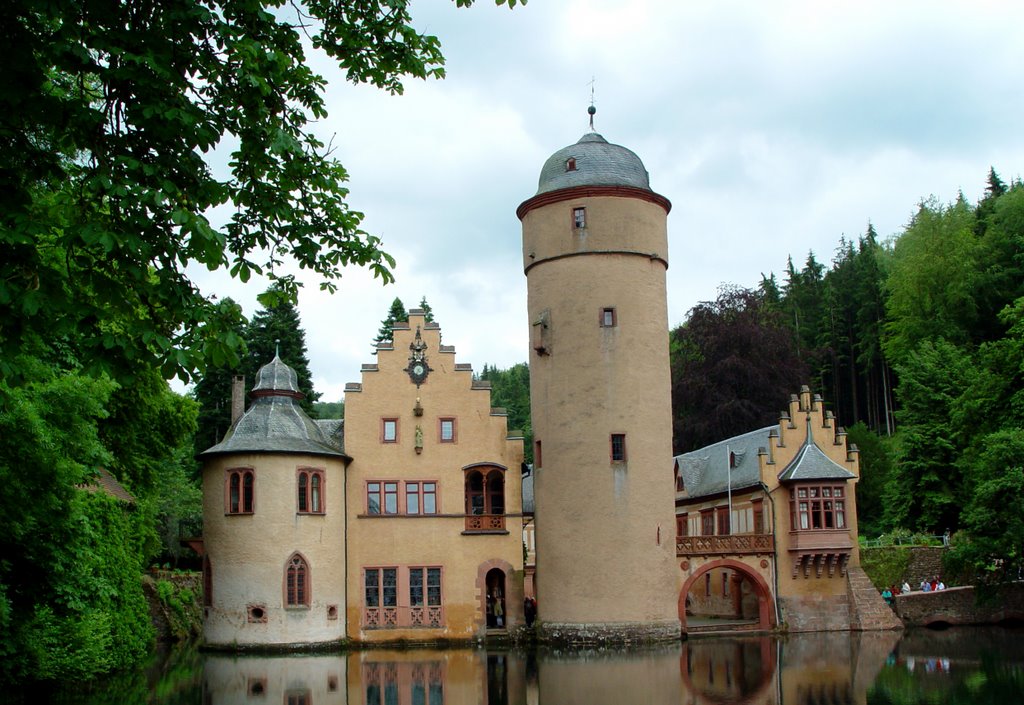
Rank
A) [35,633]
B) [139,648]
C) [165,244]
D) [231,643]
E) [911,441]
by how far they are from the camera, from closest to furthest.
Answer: [165,244], [35,633], [139,648], [231,643], [911,441]

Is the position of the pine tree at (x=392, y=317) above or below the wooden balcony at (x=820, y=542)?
above

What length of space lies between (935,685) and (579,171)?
55.2 ft

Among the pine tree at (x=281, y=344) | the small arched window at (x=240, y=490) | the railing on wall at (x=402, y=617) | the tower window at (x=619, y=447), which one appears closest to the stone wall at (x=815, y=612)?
the tower window at (x=619, y=447)

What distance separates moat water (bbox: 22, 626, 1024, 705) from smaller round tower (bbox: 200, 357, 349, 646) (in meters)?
1.49

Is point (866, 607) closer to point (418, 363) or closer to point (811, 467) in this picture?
point (811, 467)

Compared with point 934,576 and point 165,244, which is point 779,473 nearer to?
point 934,576

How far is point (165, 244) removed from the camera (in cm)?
800

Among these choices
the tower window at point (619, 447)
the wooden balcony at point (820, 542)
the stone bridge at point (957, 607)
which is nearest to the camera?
the tower window at point (619, 447)

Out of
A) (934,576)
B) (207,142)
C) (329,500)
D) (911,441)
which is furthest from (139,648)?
(911,441)

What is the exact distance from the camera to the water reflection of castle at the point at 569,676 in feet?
60.1

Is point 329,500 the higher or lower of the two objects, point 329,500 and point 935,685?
the higher

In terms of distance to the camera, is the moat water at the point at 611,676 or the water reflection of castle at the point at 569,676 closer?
the moat water at the point at 611,676

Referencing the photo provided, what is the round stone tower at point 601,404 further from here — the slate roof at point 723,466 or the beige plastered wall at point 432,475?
the slate roof at point 723,466

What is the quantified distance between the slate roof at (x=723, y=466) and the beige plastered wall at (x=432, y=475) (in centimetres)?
876
